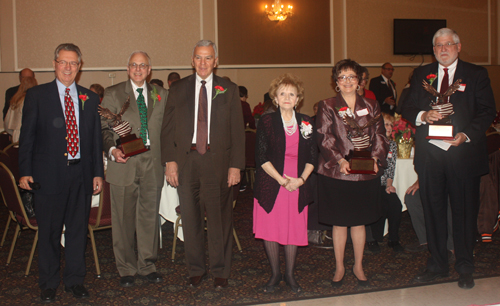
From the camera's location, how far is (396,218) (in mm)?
4113

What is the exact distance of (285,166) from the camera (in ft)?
10.0

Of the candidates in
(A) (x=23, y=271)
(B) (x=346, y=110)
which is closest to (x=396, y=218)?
(B) (x=346, y=110)

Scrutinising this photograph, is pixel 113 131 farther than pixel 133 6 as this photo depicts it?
No

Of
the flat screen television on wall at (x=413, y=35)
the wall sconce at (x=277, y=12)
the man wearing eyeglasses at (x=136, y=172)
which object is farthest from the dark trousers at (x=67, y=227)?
the flat screen television on wall at (x=413, y=35)

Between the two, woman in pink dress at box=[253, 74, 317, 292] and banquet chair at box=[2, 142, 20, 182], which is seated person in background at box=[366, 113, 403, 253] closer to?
woman in pink dress at box=[253, 74, 317, 292]

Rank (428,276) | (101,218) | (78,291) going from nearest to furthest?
(78,291) → (428,276) → (101,218)

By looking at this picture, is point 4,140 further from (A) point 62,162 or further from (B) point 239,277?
(B) point 239,277

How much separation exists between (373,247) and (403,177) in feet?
2.44

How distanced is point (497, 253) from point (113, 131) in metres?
3.47

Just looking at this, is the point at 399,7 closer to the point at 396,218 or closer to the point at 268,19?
the point at 268,19

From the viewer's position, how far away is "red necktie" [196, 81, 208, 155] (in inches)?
122

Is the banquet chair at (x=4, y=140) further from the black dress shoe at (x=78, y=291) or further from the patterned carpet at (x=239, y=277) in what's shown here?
the black dress shoe at (x=78, y=291)

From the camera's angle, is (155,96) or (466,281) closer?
(466,281)

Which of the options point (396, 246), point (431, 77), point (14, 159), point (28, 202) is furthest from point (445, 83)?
point (14, 159)
